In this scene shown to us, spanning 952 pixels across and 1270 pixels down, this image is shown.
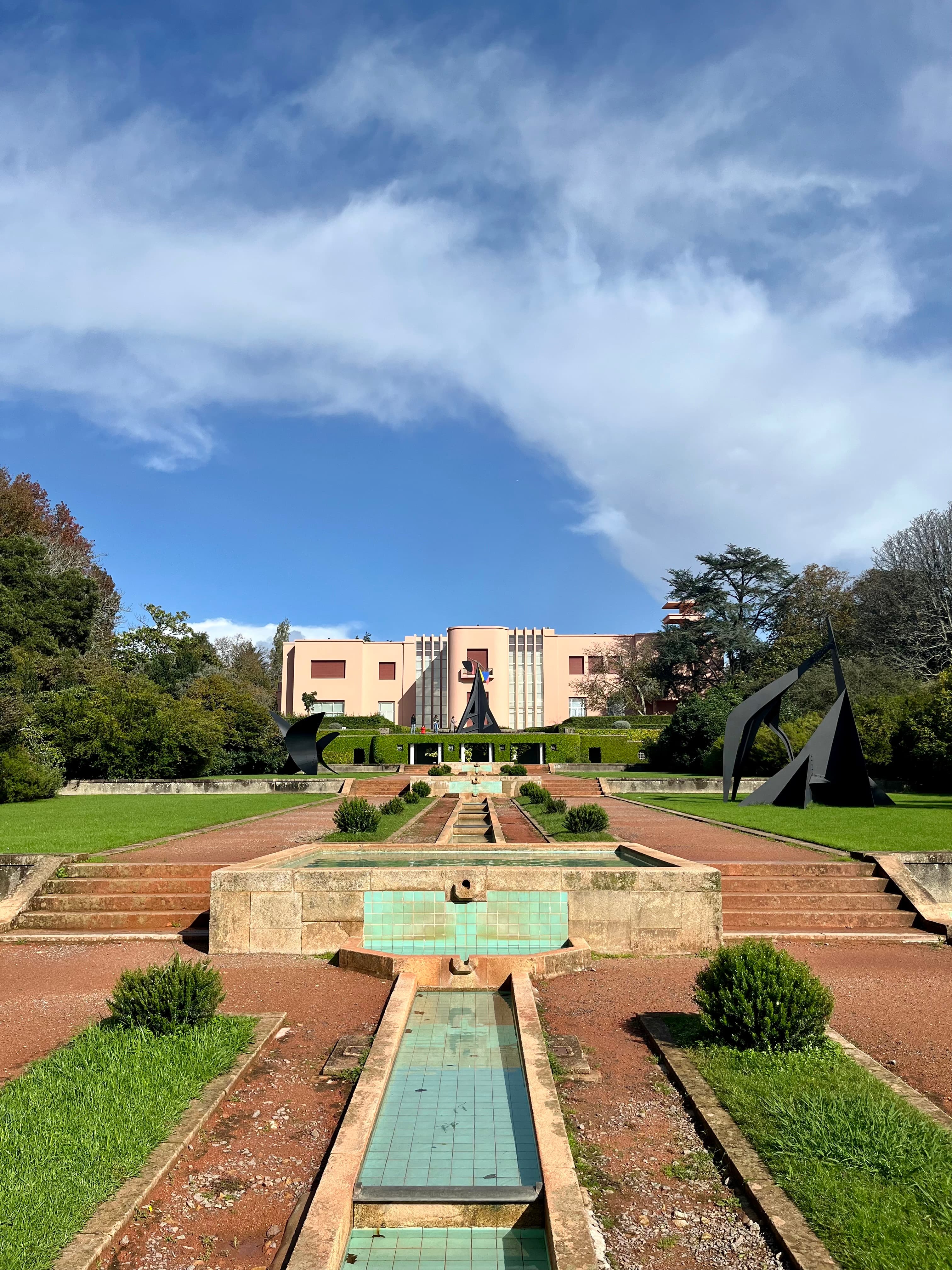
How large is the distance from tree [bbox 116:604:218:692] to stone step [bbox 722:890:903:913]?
34.5 m

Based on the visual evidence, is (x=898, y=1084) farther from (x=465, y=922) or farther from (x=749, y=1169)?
(x=465, y=922)

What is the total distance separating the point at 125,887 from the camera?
10.0m

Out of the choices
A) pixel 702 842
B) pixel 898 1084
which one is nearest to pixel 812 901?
pixel 702 842

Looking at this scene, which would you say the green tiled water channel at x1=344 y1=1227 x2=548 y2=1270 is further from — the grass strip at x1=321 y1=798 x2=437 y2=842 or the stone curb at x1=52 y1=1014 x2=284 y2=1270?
the grass strip at x1=321 y1=798 x2=437 y2=842

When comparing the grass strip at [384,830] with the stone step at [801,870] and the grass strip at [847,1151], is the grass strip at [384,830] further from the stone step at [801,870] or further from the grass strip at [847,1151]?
the grass strip at [847,1151]

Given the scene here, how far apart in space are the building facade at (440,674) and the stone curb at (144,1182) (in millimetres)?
56671

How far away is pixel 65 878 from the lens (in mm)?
10125

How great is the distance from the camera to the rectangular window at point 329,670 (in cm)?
6456

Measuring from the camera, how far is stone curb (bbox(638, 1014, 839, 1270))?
3.13 m

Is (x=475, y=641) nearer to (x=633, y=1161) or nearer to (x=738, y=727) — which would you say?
(x=738, y=727)

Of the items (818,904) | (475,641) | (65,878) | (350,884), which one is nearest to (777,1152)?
(350,884)

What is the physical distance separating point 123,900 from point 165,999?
4.77 metres

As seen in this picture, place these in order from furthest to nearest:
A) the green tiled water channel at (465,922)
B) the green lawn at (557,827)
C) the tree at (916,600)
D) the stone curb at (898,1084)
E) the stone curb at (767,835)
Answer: the tree at (916,600) < the green lawn at (557,827) < the stone curb at (767,835) < the green tiled water channel at (465,922) < the stone curb at (898,1084)

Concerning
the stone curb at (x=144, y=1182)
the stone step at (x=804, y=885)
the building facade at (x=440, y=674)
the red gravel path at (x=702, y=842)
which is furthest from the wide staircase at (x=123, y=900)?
the building facade at (x=440, y=674)
